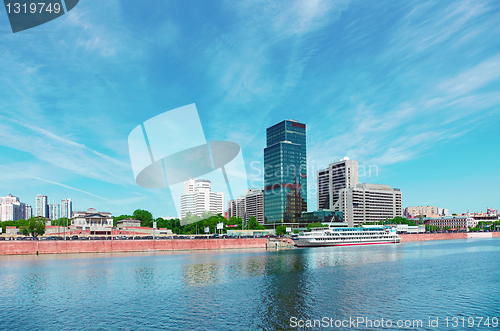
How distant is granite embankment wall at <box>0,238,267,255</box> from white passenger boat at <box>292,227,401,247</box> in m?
18.1

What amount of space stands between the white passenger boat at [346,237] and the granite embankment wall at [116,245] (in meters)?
18.1

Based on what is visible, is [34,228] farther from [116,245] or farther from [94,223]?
[94,223]

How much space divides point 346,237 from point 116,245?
304ft

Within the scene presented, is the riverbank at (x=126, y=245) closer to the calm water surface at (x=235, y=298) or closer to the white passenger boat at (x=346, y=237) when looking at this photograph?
the white passenger boat at (x=346, y=237)

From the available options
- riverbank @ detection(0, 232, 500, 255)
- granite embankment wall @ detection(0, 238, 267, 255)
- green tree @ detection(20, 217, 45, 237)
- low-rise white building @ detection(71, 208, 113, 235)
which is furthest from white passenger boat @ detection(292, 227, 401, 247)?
green tree @ detection(20, 217, 45, 237)

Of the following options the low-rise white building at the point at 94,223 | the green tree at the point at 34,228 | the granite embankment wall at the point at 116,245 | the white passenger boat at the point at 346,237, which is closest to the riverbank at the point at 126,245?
the granite embankment wall at the point at 116,245

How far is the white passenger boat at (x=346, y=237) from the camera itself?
14688 centimetres

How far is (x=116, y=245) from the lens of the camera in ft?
405

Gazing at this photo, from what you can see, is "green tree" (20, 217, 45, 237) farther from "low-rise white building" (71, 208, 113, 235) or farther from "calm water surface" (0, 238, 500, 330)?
"calm water surface" (0, 238, 500, 330)

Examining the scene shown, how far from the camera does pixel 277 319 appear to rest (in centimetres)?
3434

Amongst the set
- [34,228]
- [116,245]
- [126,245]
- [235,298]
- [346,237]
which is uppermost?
[235,298]

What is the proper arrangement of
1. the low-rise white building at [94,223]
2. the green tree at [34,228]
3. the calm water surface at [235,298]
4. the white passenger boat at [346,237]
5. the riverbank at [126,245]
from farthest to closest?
the low-rise white building at [94,223] < the white passenger boat at [346,237] < the green tree at [34,228] < the riverbank at [126,245] < the calm water surface at [235,298]

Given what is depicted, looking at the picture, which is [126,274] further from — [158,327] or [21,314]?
[158,327]

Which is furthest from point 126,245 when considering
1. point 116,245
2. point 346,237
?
point 346,237
